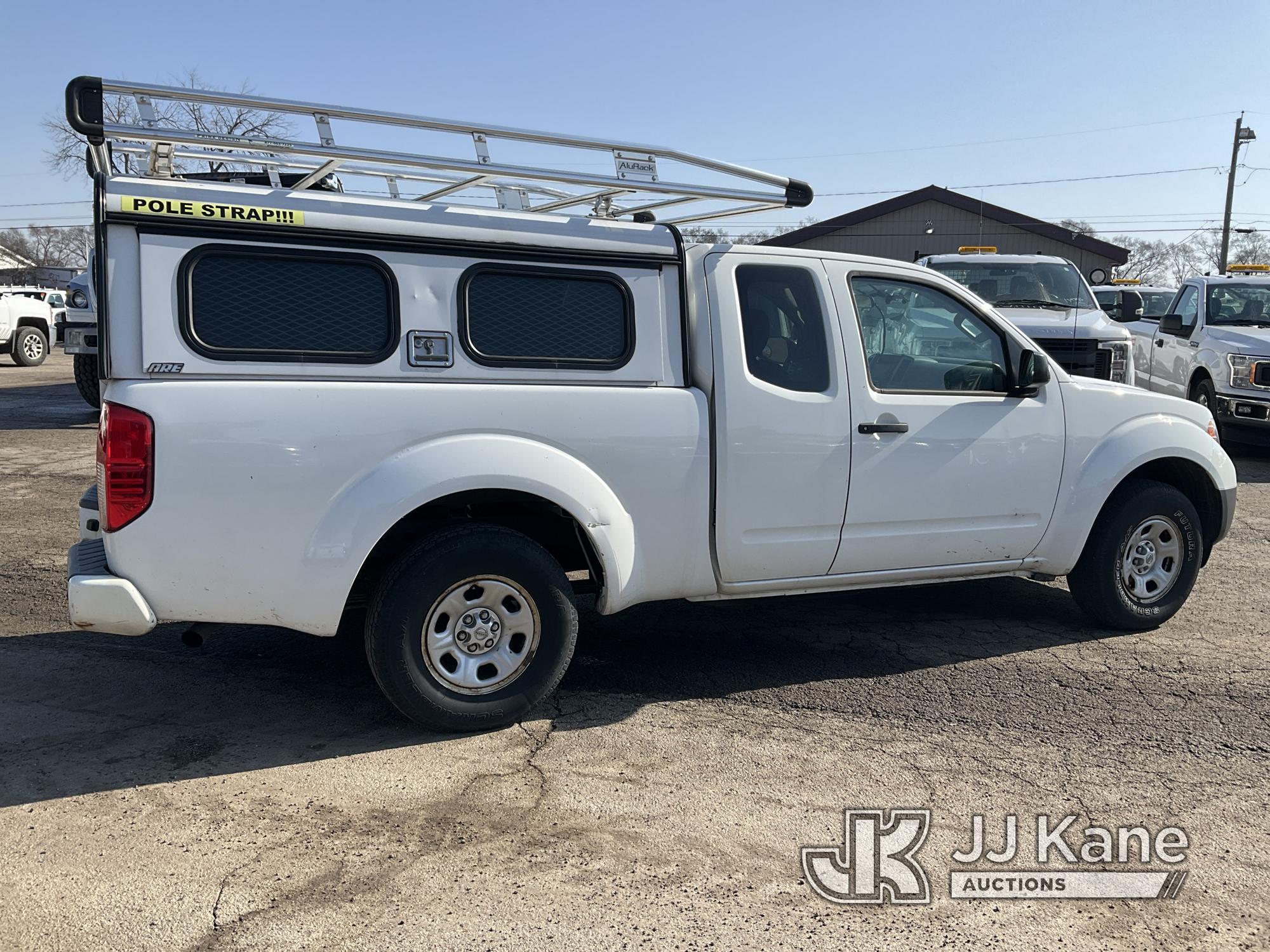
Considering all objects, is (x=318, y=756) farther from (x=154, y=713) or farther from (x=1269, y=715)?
(x=1269, y=715)

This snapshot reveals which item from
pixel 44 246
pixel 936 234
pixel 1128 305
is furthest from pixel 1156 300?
pixel 44 246

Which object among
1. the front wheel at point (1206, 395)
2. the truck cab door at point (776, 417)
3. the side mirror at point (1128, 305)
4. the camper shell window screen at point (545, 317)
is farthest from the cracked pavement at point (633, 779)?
the front wheel at point (1206, 395)

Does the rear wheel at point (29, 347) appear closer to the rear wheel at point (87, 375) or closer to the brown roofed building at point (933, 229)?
the rear wheel at point (87, 375)

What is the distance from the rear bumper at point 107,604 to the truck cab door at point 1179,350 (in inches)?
463

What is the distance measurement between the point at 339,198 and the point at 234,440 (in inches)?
38.7

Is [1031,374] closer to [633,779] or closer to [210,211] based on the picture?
[633,779]

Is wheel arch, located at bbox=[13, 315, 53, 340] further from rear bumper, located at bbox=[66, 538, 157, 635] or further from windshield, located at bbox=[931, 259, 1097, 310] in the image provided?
rear bumper, located at bbox=[66, 538, 157, 635]

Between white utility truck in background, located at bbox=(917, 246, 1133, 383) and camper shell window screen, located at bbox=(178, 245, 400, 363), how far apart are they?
7.22m

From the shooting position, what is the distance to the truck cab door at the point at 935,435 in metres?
4.82

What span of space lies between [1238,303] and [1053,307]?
3.04 m

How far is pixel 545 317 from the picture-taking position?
14.1ft

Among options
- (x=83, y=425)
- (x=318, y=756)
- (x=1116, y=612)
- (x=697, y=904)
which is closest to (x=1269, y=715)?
(x=1116, y=612)

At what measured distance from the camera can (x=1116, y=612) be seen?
5527 mm

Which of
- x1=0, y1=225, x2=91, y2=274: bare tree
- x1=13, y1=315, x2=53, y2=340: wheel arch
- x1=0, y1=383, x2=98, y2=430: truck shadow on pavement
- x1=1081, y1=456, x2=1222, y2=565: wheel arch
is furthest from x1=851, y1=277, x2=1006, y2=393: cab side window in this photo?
x1=0, y1=225, x2=91, y2=274: bare tree
